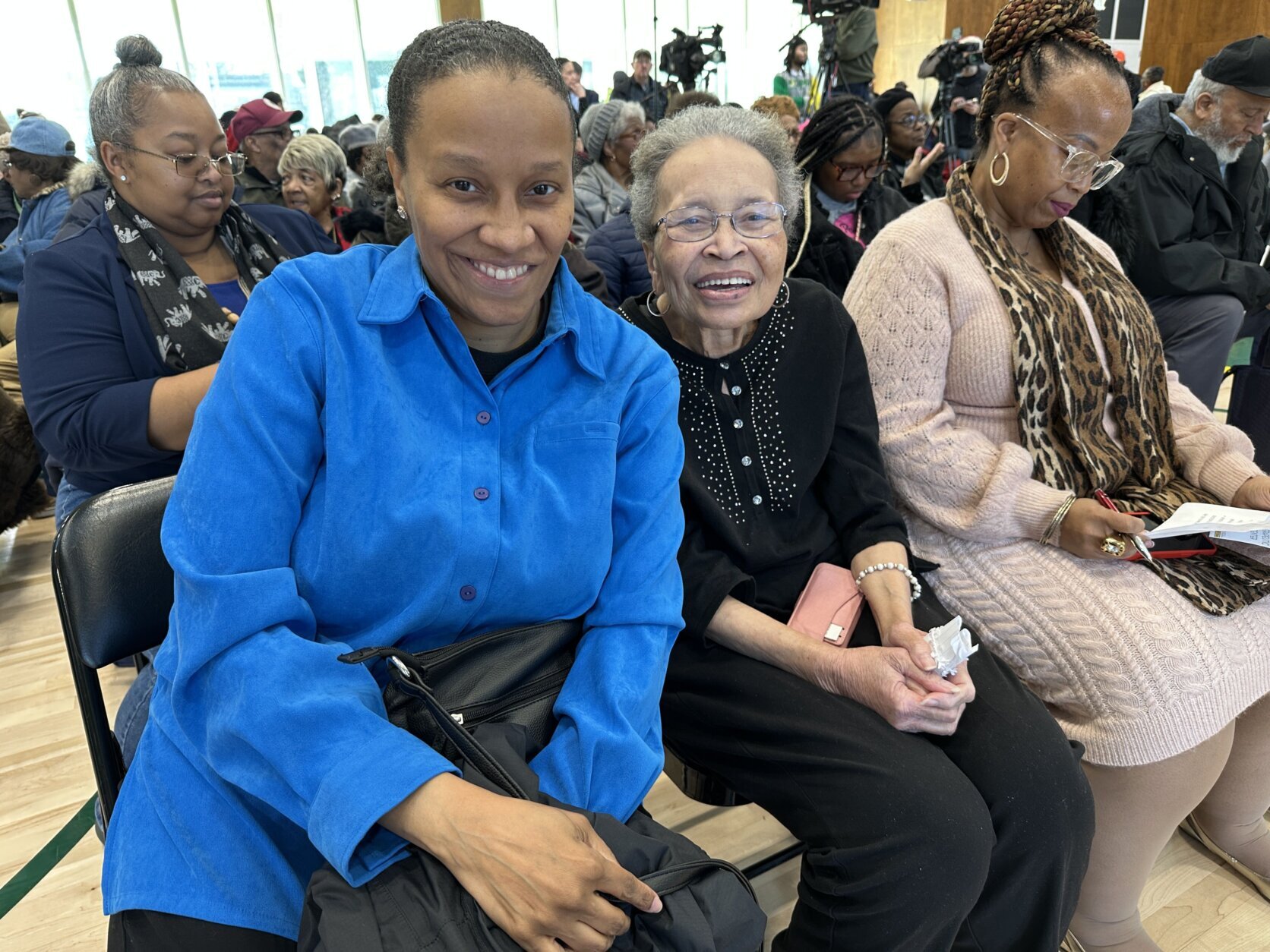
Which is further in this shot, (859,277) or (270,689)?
(859,277)

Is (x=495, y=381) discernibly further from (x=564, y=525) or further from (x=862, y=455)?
(x=862, y=455)

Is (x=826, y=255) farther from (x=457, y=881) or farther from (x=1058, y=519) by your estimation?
(x=457, y=881)

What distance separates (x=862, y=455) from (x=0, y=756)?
2.39 meters

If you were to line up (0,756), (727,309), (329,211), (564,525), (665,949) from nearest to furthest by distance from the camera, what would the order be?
(665,949) < (564,525) < (727,309) < (0,756) < (329,211)

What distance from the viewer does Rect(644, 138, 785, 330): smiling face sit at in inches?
59.3

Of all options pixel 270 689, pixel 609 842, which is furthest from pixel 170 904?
pixel 609 842

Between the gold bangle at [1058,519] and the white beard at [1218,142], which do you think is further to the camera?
the white beard at [1218,142]

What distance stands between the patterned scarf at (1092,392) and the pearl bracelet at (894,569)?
0.39m

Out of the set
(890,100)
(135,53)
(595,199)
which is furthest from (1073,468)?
(890,100)

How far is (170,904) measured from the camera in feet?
3.05

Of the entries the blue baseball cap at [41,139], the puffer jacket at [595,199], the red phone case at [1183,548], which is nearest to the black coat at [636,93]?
the puffer jacket at [595,199]

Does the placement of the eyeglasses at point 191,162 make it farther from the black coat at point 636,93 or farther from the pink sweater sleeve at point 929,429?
the black coat at point 636,93

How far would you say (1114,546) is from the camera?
1.61 meters

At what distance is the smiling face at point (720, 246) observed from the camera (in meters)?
1.51
